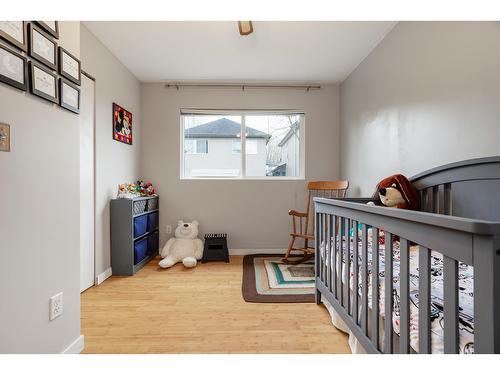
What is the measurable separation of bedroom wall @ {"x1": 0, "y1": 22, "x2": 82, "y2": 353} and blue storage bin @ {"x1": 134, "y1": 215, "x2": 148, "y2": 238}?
1.40 metres

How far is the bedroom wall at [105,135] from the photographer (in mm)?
2491

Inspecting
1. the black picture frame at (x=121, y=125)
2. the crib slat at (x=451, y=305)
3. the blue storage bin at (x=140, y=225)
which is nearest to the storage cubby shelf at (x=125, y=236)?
the blue storage bin at (x=140, y=225)

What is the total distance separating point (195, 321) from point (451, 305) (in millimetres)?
1543

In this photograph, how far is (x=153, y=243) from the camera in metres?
3.42

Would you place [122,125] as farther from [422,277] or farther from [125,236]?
[422,277]

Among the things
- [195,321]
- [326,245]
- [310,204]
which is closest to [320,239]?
[326,245]

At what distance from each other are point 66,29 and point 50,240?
1.05m

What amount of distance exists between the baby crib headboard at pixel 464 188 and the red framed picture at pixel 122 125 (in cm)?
275

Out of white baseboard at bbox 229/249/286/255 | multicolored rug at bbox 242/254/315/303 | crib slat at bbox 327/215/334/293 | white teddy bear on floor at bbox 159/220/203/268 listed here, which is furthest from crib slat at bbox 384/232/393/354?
white baseboard at bbox 229/249/286/255

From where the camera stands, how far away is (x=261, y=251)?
366 centimetres

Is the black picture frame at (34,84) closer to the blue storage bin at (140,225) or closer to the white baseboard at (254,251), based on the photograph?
the blue storage bin at (140,225)
